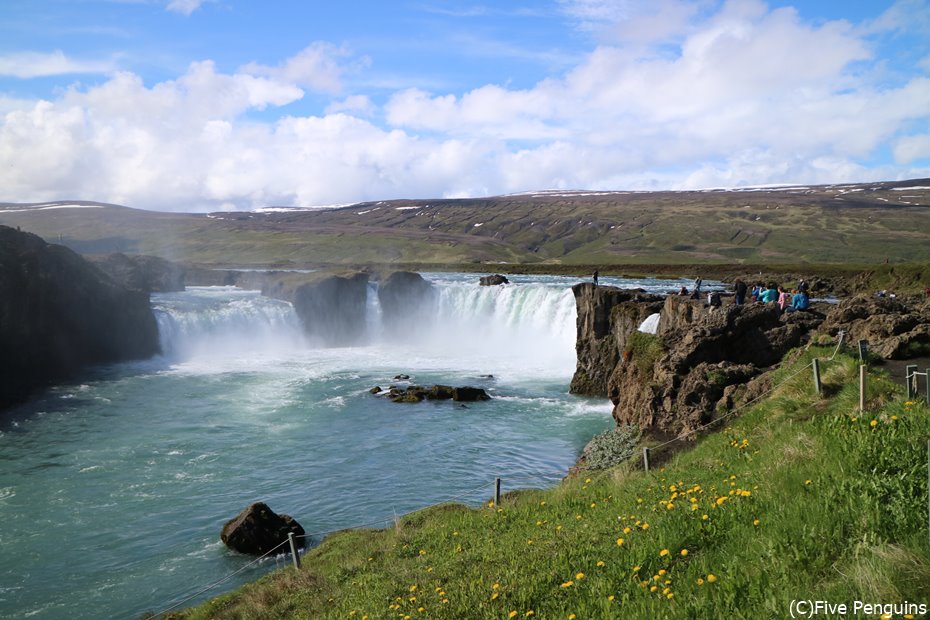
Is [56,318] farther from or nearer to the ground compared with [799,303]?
nearer to the ground

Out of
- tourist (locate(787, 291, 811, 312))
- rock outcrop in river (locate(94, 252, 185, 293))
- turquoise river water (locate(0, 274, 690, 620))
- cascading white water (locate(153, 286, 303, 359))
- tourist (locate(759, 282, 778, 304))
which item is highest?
rock outcrop in river (locate(94, 252, 185, 293))

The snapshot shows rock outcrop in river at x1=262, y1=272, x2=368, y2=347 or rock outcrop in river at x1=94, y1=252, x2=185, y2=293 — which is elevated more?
rock outcrop in river at x1=94, y1=252, x2=185, y2=293

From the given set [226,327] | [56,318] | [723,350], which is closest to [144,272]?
[226,327]

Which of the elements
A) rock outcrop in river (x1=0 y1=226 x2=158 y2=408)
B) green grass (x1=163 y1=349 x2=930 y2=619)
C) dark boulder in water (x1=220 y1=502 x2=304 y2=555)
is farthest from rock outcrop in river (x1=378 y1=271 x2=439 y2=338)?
green grass (x1=163 y1=349 x2=930 y2=619)

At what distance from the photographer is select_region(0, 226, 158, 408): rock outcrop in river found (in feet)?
149

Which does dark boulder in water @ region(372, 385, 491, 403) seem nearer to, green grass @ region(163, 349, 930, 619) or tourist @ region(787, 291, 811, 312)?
tourist @ region(787, 291, 811, 312)

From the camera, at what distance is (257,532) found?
2011 cm

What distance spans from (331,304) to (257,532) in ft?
174

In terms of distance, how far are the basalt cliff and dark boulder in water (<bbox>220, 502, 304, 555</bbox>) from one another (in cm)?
1320

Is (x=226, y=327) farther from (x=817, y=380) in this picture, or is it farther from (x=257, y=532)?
(x=817, y=380)

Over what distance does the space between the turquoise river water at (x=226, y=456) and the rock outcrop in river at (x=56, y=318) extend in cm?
242

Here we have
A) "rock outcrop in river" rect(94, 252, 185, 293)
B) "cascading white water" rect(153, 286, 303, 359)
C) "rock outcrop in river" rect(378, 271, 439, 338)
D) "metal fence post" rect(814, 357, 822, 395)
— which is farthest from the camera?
"rock outcrop in river" rect(94, 252, 185, 293)

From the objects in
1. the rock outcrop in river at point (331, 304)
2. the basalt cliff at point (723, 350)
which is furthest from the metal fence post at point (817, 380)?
the rock outcrop in river at point (331, 304)

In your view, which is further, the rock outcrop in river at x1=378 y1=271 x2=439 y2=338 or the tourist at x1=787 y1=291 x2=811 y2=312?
the rock outcrop in river at x1=378 y1=271 x2=439 y2=338
